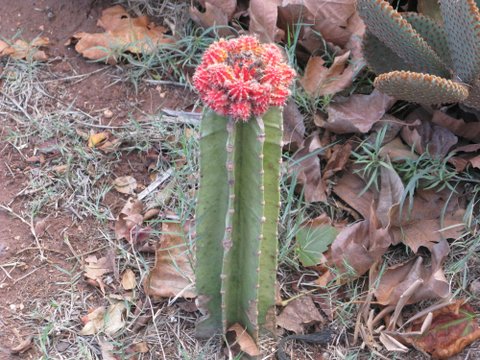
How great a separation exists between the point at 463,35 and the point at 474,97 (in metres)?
0.27

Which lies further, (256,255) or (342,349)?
(342,349)

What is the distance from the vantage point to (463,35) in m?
2.24

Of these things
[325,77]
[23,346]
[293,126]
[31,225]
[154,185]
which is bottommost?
[23,346]

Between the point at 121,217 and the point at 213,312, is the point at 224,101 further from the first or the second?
the point at 121,217

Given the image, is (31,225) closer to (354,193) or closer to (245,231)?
(245,231)

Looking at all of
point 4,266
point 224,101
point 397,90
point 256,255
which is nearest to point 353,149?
point 397,90

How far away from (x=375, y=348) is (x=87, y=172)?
130 cm

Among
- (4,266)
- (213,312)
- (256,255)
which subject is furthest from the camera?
(4,266)

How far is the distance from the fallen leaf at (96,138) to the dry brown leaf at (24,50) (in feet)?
1.77

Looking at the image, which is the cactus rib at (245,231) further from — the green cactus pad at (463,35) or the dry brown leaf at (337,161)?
the green cactus pad at (463,35)

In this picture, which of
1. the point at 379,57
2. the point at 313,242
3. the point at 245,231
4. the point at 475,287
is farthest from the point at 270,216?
the point at 379,57

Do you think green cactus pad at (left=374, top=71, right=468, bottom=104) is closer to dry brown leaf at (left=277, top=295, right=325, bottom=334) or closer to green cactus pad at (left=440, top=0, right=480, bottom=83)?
green cactus pad at (left=440, top=0, right=480, bottom=83)

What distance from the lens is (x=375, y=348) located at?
224 centimetres

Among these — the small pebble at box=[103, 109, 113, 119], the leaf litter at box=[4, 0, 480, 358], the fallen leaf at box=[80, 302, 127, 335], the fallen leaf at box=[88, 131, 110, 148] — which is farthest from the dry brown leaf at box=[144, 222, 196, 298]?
the small pebble at box=[103, 109, 113, 119]
